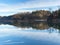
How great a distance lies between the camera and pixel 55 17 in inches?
1722

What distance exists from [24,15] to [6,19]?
7.05m

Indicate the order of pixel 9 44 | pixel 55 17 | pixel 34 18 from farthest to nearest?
1. pixel 34 18
2. pixel 55 17
3. pixel 9 44

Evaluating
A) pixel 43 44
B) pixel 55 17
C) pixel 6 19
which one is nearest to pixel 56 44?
pixel 43 44

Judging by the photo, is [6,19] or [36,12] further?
[6,19]

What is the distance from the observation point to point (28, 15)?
189 ft

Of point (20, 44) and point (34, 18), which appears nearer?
point (20, 44)

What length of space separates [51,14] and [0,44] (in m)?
41.0

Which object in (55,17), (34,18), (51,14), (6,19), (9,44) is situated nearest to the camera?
(9,44)

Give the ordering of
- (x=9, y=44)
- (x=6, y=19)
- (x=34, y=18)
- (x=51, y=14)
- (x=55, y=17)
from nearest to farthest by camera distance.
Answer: (x=9, y=44) < (x=55, y=17) < (x=51, y=14) < (x=34, y=18) < (x=6, y=19)

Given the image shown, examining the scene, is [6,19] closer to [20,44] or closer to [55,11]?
[55,11]

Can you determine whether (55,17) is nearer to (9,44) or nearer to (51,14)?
(51,14)

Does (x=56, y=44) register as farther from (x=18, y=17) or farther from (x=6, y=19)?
(x=6, y=19)

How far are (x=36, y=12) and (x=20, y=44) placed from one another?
49.8 meters

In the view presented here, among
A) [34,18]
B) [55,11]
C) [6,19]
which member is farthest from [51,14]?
[6,19]
